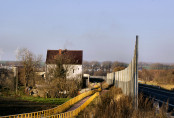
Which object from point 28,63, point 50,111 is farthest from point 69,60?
point 50,111

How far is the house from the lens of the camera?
43556 mm

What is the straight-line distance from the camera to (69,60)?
4450 cm

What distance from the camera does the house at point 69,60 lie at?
43.6 m

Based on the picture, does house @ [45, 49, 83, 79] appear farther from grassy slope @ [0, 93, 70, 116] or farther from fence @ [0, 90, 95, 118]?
fence @ [0, 90, 95, 118]

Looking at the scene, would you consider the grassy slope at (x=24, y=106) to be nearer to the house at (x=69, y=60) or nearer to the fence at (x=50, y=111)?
the fence at (x=50, y=111)

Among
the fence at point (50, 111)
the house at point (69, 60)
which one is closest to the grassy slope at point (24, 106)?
the fence at point (50, 111)

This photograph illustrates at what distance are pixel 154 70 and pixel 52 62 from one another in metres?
56.1

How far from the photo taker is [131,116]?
9.96m

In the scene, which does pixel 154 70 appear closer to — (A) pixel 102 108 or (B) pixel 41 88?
(B) pixel 41 88

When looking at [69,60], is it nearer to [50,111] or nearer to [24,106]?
[24,106]

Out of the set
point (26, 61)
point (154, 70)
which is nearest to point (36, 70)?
point (26, 61)

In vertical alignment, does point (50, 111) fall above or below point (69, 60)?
below

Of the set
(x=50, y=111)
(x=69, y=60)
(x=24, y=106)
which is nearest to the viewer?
(x=50, y=111)

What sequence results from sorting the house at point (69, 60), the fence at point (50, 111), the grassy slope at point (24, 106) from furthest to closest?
1. the house at point (69, 60)
2. the grassy slope at point (24, 106)
3. the fence at point (50, 111)
